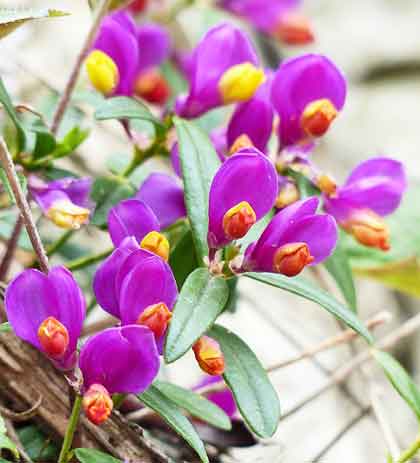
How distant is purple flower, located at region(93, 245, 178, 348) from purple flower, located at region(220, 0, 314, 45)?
0.74m

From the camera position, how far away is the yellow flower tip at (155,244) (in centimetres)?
56

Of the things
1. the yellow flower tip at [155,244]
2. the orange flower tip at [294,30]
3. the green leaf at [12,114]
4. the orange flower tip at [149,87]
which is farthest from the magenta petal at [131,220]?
the orange flower tip at [294,30]

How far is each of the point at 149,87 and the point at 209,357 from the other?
554mm

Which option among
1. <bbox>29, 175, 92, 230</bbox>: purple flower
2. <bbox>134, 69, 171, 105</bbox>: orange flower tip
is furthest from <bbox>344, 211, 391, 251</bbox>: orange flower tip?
<bbox>134, 69, 171, 105</bbox>: orange flower tip

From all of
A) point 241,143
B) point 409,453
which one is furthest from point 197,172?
point 409,453

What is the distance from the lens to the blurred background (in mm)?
1047

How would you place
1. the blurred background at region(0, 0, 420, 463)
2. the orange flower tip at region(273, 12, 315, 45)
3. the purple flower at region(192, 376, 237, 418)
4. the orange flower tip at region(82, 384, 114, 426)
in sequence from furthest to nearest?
1. the orange flower tip at region(273, 12, 315, 45)
2. the blurred background at region(0, 0, 420, 463)
3. the purple flower at region(192, 376, 237, 418)
4. the orange flower tip at region(82, 384, 114, 426)

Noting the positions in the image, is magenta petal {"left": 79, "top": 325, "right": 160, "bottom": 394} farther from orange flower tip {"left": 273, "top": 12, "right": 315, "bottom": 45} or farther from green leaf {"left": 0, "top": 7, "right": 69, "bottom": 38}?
orange flower tip {"left": 273, "top": 12, "right": 315, "bottom": 45}

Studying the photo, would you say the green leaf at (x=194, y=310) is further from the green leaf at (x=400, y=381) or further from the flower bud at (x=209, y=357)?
the green leaf at (x=400, y=381)

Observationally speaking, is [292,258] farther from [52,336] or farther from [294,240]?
[52,336]

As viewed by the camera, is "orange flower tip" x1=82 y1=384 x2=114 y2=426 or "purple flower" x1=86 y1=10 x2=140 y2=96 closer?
"orange flower tip" x1=82 y1=384 x2=114 y2=426

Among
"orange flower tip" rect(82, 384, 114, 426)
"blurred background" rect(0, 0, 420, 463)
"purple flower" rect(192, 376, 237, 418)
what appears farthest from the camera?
"blurred background" rect(0, 0, 420, 463)

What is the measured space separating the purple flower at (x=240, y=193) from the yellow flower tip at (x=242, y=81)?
0.14 meters

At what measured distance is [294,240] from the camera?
583 mm
